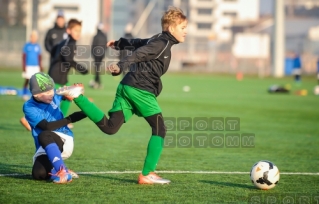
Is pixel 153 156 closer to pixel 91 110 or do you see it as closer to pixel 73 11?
pixel 91 110

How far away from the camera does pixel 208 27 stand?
391 feet

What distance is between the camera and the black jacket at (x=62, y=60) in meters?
13.2

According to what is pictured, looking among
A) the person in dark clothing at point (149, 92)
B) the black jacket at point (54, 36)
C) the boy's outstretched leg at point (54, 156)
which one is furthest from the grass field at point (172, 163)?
the black jacket at point (54, 36)

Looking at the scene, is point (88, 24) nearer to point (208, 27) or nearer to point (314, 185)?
point (208, 27)

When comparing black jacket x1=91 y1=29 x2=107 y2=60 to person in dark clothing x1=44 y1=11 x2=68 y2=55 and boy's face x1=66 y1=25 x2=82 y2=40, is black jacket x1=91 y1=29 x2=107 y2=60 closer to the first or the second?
person in dark clothing x1=44 y1=11 x2=68 y2=55

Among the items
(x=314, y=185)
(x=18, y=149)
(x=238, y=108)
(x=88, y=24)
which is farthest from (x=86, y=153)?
(x=88, y=24)

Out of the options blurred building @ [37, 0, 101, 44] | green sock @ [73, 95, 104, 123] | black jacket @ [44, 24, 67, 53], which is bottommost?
green sock @ [73, 95, 104, 123]

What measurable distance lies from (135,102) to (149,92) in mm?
216

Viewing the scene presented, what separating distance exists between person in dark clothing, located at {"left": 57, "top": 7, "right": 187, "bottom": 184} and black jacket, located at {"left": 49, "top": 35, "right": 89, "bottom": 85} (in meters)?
5.04

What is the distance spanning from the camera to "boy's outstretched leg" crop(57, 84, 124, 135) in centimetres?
745

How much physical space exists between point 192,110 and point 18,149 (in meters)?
8.90

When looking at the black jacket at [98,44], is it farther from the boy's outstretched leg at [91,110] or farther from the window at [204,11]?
the window at [204,11]

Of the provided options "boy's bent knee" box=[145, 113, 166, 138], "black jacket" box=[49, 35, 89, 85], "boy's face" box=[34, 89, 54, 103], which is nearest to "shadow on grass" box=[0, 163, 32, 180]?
"boy's face" box=[34, 89, 54, 103]

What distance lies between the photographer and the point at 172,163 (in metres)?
9.95
